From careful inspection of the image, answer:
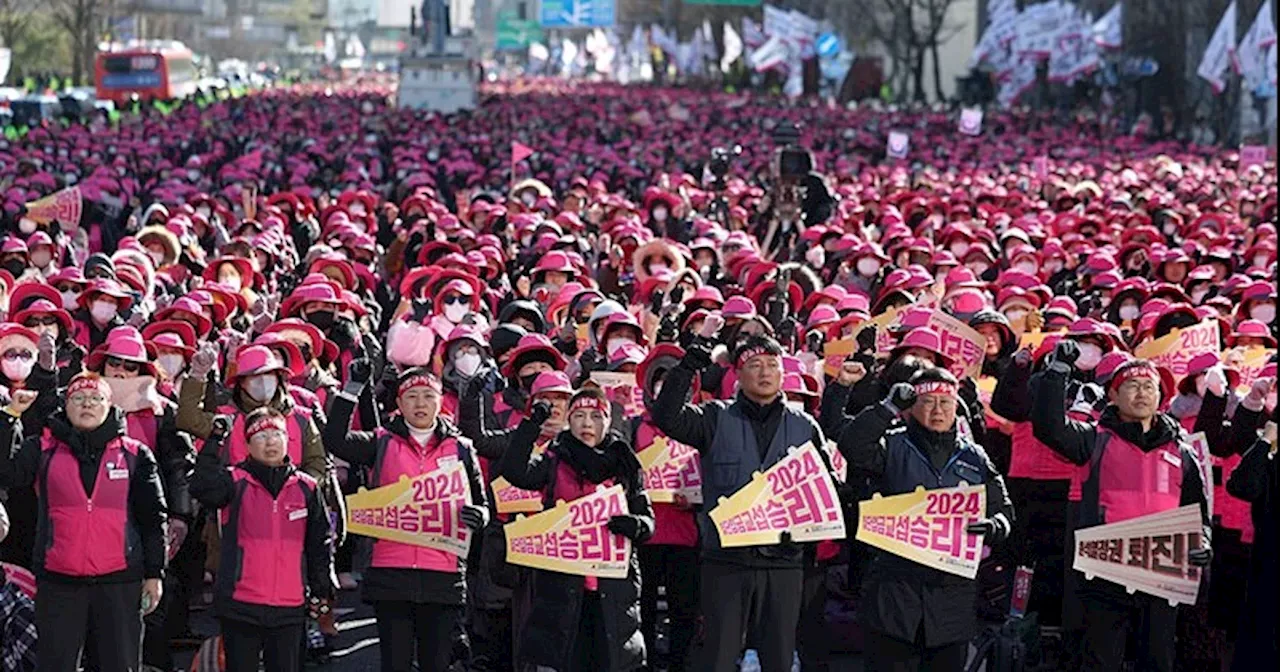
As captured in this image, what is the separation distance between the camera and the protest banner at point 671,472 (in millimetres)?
10148

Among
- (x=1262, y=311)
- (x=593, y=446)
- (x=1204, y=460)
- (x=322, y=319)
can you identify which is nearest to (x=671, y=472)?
(x=593, y=446)

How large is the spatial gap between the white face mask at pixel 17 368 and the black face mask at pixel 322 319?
2.15 metres

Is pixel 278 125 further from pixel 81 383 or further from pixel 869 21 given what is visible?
pixel 869 21

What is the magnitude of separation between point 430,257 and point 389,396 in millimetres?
7457

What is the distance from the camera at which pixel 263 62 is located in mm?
178625

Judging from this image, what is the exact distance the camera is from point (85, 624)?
29.9 ft

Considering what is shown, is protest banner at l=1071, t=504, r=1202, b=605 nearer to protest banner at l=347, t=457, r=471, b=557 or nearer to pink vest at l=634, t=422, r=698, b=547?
pink vest at l=634, t=422, r=698, b=547

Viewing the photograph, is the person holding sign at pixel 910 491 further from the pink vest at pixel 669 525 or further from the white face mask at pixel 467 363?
the white face mask at pixel 467 363

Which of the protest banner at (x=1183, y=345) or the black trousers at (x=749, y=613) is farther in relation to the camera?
the protest banner at (x=1183, y=345)

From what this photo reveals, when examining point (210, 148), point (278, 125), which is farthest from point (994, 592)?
point (278, 125)

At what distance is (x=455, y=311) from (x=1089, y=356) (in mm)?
3559

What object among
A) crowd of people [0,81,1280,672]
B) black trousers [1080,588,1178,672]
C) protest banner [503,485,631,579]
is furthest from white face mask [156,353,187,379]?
black trousers [1080,588,1178,672]

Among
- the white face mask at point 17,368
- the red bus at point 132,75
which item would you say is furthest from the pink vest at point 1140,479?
the red bus at point 132,75

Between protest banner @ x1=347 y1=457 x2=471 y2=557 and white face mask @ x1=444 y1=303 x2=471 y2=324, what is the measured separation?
12.9ft
